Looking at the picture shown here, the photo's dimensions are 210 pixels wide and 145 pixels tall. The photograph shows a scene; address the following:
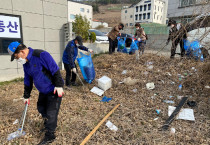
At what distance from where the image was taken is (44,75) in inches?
76.5

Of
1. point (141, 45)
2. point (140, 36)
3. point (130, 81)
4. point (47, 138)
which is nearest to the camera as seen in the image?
point (47, 138)

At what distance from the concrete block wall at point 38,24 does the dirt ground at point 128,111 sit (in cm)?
69

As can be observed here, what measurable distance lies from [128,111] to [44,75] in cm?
178

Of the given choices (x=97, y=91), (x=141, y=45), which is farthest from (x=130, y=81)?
(x=141, y=45)

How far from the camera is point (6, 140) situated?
2.15m

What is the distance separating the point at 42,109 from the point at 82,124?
2.37ft

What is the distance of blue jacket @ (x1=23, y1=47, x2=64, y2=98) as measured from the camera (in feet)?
6.18

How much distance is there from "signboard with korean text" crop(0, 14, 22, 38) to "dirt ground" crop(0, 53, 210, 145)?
1374 millimetres

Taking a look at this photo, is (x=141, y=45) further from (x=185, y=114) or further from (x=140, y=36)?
(x=185, y=114)

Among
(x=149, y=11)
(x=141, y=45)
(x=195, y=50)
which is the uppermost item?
(x=149, y=11)

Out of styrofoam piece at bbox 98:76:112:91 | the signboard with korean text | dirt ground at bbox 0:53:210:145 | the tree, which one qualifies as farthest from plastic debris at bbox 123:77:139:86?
the tree

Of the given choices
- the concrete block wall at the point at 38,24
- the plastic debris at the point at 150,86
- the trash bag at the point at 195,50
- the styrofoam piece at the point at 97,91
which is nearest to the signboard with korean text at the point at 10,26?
the concrete block wall at the point at 38,24

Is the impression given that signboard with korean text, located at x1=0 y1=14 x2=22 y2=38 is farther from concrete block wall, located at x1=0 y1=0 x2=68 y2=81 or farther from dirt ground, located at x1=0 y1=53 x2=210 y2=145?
dirt ground, located at x1=0 y1=53 x2=210 y2=145

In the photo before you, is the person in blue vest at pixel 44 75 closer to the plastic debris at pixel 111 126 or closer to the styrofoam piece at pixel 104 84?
the plastic debris at pixel 111 126
